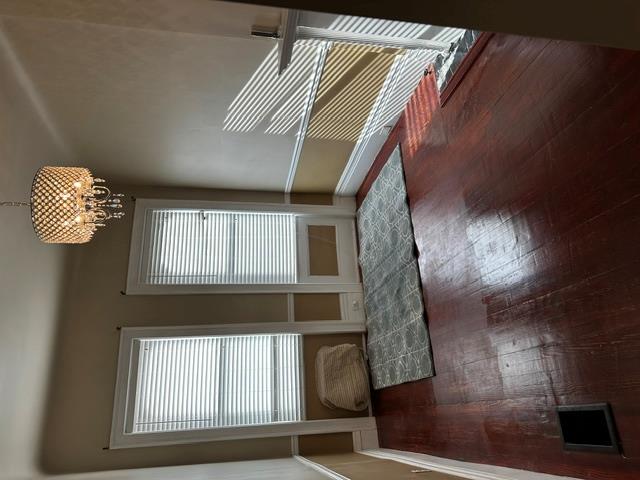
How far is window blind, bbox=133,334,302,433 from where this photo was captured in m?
3.70

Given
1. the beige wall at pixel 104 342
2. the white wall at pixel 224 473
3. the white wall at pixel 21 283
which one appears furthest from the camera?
the beige wall at pixel 104 342

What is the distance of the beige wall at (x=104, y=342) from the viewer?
3494 mm

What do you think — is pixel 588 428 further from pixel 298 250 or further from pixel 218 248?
pixel 218 248

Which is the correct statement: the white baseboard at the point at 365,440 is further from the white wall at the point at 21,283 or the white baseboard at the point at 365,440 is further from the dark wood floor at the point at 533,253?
the white wall at the point at 21,283

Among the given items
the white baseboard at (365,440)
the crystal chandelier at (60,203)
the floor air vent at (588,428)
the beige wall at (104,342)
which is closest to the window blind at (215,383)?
the beige wall at (104,342)

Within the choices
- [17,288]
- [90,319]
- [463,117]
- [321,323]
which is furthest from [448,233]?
[90,319]

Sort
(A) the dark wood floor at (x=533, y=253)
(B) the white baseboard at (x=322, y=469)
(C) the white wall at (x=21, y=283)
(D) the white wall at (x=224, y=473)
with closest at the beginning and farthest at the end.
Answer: (A) the dark wood floor at (x=533, y=253) → (B) the white baseboard at (x=322, y=469) → (D) the white wall at (x=224, y=473) → (C) the white wall at (x=21, y=283)

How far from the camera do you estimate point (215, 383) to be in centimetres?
382

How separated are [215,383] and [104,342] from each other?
1015mm

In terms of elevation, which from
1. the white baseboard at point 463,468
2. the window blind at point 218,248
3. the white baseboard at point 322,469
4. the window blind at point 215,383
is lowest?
the white baseboard at point 322,469

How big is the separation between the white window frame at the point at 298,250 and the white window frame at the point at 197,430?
340 mm

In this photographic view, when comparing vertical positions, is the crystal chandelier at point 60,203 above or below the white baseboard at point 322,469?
above

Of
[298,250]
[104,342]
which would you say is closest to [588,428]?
[298,250]

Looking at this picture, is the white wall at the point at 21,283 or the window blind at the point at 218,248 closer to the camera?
→ the white wall at the point at 21,283
